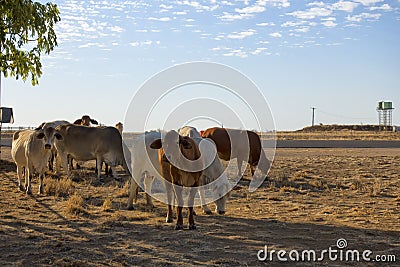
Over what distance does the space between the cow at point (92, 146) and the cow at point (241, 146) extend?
10.4 feet

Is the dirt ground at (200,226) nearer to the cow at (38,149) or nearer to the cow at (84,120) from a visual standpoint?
the cow at (38,149)

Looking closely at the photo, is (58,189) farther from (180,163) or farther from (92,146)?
(180,163)

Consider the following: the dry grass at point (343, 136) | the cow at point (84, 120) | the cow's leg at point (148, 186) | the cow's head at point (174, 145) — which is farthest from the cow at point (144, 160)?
the dry grass at point (343, 136)

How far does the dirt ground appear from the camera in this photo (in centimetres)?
869

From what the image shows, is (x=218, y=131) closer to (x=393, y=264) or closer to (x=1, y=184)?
(x=1, y=184)

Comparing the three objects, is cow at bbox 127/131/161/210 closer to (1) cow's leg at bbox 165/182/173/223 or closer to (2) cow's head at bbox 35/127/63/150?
(1) cow's leg at bbox 165/182/173/223

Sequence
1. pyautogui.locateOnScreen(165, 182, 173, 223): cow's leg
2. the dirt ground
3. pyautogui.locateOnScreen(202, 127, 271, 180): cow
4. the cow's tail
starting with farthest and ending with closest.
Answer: pyautogui.locateOnScreen(202, 127, 271, 180): cow < the cow's tail < pyautogui.locateOnScreen(165, 182, 173, 223): cow's leg < the dirt ground

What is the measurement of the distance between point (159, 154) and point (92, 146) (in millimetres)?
7773

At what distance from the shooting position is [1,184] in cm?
1733

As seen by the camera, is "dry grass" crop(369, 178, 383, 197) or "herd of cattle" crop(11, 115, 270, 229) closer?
"herd of cattle" crop(11, 115, 270, 229)

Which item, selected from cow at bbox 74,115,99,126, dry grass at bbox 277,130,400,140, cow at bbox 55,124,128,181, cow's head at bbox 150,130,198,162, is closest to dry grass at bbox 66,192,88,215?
cow's head at bbox 150,130,198,162

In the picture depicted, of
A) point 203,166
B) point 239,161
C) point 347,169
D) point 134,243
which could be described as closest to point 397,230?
point 203,166

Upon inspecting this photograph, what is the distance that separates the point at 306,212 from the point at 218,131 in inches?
282

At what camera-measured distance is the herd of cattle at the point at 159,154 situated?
1075 cm
